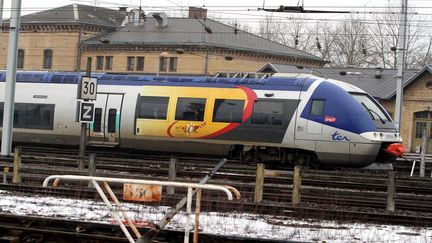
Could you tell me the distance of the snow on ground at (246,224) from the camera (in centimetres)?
1128

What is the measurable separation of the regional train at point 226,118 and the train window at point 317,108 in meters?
0.03

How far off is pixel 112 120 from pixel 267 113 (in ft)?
18.4

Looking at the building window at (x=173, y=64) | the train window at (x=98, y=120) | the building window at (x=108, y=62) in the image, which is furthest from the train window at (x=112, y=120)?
the building window at (x=108, y=62)

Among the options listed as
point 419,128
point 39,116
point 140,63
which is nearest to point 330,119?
point 39,116

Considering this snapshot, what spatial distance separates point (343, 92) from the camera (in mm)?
20984

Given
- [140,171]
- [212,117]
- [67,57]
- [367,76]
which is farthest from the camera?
[67,57]

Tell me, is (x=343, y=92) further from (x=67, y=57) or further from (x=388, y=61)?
(x=388, y=61)

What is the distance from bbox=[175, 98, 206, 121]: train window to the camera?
881 inches

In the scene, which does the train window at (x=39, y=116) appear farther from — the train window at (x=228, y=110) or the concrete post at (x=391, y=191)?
the concrete post at (x=391, y=191)

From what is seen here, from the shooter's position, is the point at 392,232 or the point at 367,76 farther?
the point at 367,76

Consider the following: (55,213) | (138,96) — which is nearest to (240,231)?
(55,213)

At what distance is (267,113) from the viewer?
2155 centimetres

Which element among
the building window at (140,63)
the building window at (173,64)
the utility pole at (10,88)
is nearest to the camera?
the utility pole at (10,88)

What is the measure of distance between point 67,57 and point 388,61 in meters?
33.4
